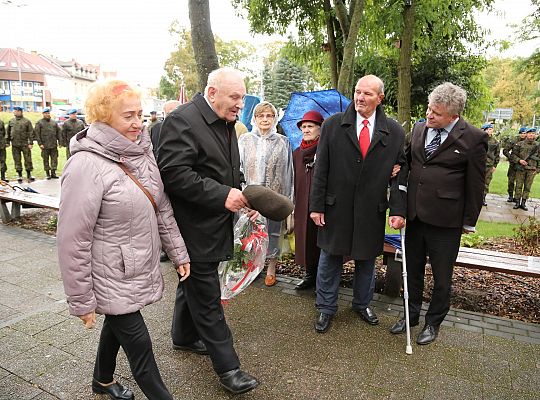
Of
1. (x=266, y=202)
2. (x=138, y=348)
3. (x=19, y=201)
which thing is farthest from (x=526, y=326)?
(x=19, y=201)

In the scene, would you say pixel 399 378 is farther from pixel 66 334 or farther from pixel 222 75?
pixel 66 334

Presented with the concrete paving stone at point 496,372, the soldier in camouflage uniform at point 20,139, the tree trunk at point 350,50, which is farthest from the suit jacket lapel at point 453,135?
the soldier in camouflage uniform at point 20,139

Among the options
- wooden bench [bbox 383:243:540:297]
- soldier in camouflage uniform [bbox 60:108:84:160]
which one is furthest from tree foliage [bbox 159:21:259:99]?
wooden bench [bbox 383:243:540:297]

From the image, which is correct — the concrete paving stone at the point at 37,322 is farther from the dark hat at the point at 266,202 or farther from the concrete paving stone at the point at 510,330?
the concrete paving stone at the point at 510,330

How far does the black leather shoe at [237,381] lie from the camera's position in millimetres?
2674

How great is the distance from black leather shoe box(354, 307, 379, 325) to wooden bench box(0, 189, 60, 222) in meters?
4.70

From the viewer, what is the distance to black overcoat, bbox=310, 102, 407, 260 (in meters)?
3.45

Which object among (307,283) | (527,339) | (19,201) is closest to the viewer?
(527,339)

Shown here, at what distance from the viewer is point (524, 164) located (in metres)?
11.0

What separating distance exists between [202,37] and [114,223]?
166 inches

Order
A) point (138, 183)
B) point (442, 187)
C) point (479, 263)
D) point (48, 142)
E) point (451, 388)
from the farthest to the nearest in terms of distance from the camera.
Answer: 1. point (48, 142)
2. point (479, 263)
3. point (442, 187)
4. point (451, 388)
5. point (138, 183)

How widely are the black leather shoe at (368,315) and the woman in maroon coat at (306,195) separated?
763 mm

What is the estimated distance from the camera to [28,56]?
78938mm

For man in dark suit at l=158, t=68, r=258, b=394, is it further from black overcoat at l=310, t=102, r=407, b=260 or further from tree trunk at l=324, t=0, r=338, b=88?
tree trunk at l=324, t=0, r=338, b=88
